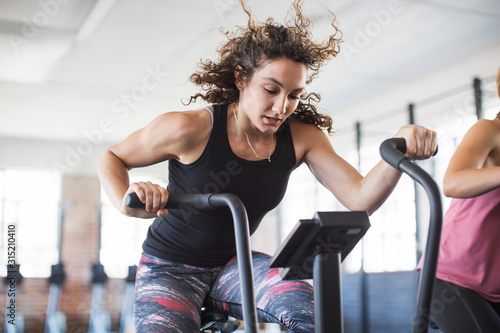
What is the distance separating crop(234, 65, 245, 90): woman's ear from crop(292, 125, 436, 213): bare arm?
0.26 m

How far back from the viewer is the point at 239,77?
1793 mm

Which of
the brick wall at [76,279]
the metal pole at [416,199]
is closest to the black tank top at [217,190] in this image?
the metal pole at [416,199]

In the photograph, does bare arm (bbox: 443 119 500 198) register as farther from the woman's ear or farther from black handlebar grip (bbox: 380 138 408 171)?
the woman's ear

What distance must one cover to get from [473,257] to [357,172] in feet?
1.41

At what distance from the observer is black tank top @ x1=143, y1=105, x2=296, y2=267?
1.67 m

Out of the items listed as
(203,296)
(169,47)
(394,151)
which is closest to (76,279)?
(169,47)

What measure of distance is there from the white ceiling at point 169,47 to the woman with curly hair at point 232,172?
5.76 ft

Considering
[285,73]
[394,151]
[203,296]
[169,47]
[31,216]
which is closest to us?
[394,151]

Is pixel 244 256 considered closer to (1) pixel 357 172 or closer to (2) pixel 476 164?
(1) pixel 357 172

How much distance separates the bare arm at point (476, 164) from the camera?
147 centimetres

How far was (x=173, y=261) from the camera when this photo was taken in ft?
5.61

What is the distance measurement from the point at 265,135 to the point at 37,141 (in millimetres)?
7886

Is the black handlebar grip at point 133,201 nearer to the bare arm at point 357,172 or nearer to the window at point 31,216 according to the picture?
the bare arm at point 357,172

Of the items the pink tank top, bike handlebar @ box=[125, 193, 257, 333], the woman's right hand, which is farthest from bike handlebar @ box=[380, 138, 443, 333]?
the pink tank top
